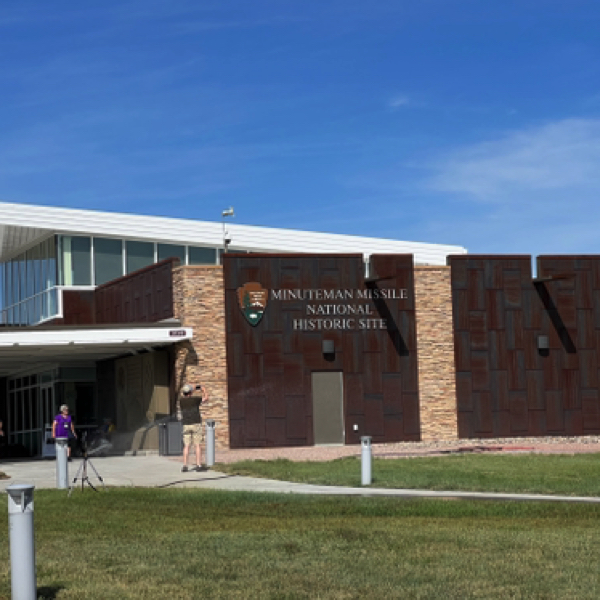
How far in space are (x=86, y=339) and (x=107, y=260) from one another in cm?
830

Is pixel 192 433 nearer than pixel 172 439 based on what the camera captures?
Yes

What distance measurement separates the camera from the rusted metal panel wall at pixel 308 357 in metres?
30.0

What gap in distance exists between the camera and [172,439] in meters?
27.8

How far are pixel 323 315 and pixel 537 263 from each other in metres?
6.69

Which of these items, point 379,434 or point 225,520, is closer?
point 225,520

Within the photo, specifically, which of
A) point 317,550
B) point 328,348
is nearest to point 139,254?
point 328,348

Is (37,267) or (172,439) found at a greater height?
(37,267)

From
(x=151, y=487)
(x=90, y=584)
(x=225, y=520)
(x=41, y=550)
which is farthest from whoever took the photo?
(x=151, y=487)

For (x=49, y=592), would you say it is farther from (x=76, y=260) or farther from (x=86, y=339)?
(x=76, y=260)

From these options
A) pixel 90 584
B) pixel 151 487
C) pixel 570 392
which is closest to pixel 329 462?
pixel 151 487

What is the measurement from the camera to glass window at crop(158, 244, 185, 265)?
37.1 m

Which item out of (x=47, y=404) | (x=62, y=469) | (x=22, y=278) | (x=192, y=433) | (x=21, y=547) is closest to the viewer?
Answer: (x=21, y=547)

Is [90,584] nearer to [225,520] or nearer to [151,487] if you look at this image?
[225,520]

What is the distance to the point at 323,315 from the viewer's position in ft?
101
